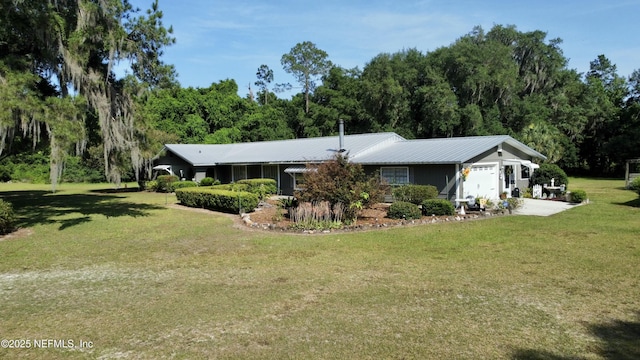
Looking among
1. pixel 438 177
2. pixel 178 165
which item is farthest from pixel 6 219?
pixel 178 165

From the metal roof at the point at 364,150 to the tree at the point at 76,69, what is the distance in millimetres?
8001

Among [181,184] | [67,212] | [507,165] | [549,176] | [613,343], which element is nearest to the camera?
[613,343]

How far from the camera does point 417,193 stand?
17531mm

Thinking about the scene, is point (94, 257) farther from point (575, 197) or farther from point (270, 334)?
A: point (575, 197)

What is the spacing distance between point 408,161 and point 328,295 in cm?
1359

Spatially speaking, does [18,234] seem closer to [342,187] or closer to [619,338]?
[342,187]

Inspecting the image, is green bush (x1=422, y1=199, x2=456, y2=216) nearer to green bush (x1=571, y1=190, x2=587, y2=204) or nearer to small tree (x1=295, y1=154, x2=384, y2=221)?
small tree (x1=295, y1=154, x2=384, y2=221)

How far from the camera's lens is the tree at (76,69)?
471 inches

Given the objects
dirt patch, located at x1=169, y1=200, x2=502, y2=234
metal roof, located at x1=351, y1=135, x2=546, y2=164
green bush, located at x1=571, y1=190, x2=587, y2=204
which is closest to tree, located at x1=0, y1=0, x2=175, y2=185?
dirt patch, located at x1=169, y1=200, x2=502, y2=234

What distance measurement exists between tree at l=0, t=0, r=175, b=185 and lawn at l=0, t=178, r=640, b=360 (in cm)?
349

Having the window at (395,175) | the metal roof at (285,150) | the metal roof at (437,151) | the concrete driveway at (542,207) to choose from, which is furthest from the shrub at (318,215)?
the concrete driveway at (542,207)

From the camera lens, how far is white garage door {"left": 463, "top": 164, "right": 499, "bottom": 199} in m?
18.7

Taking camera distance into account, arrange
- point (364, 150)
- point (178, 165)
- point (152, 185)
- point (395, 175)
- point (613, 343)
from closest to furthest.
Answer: point (613, 343)
point (395, 175)
point (364, 150)
point (152, 185)
point (178, 165)

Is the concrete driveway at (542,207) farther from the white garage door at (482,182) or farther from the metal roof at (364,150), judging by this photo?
the metal roof at (364,150)
